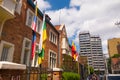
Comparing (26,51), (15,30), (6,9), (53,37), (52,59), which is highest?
(53,37)

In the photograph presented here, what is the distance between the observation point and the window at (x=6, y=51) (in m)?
9.89

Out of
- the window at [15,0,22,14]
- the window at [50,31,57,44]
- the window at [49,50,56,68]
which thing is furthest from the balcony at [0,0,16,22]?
the window at [50,31,57,44]

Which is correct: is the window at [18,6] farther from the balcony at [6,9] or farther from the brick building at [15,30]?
the balcony at [6,9]

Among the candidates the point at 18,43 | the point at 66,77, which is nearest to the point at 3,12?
the point at 18,43

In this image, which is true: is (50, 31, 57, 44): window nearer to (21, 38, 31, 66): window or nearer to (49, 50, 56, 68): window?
(49, 50, 56, 68): window

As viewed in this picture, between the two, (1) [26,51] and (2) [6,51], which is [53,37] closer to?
(1) [26,51]

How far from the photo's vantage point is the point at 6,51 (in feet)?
34.6

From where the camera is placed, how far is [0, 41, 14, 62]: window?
32.4 feet

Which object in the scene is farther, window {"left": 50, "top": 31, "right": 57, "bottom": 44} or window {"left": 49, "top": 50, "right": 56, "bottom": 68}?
window {"left": 50, "top": 31, "right": 57, "bottom": 44}

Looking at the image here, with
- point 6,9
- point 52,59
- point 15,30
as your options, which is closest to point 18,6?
point 15,30

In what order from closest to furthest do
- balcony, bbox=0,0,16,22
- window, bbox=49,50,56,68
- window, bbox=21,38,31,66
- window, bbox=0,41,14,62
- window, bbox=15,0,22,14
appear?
balcony, bbox=0,0,16,22, window, bbox=0,41,14,62, window, bbox=15,0,22,14, window, bbox=21,38,31,66, window, bbox=49,50,56,68

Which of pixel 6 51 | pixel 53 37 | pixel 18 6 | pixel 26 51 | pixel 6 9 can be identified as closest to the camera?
pixel 6 9

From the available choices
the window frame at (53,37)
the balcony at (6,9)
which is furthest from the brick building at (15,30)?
the window frame at (53,37)

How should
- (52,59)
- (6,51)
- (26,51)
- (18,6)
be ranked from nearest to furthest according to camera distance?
(6,51)
(18,6)
(26,51)
(52,59)
